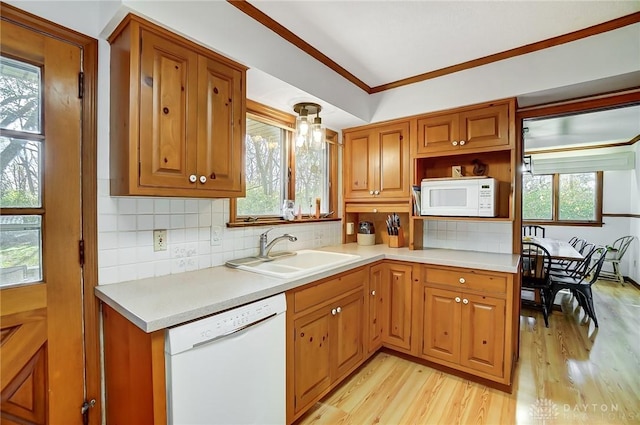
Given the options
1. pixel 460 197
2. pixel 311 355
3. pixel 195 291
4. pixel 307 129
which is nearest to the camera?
pixel 195 291

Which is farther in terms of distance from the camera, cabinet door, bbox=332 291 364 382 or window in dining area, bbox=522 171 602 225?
window in dining area, bbox=522 171 602 225

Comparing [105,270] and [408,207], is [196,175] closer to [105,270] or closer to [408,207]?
[105,270]

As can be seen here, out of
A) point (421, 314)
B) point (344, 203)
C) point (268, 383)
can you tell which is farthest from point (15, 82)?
point (421, 314)

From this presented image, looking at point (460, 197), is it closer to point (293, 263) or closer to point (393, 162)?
point (393, 162)

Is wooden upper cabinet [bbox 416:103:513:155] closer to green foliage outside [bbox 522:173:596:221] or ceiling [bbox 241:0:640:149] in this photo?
ceiling [bbox 241:0:640:149]

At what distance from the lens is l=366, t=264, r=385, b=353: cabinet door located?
236 centimetres

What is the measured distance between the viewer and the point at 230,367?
4.13 feet

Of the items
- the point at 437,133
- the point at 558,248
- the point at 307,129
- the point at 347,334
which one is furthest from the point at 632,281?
the point at 307,129

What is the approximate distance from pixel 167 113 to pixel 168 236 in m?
0.70

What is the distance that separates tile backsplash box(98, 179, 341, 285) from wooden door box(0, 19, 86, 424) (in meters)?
0.12

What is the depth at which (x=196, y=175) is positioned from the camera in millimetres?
1521

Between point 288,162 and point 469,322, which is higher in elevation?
point 288,162

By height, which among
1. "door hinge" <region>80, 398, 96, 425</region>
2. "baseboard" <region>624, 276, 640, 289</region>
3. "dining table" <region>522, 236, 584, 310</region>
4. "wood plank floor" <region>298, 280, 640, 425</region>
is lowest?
"wood plank floor" <region>298, 280, 640, 425</region>

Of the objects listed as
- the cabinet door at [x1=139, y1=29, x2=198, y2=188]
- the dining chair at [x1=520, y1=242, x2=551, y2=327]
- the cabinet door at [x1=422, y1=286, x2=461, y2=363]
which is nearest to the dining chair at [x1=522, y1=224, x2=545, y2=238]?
the dining chair at [x1=520, y1=242, x2=551, y2=327]
